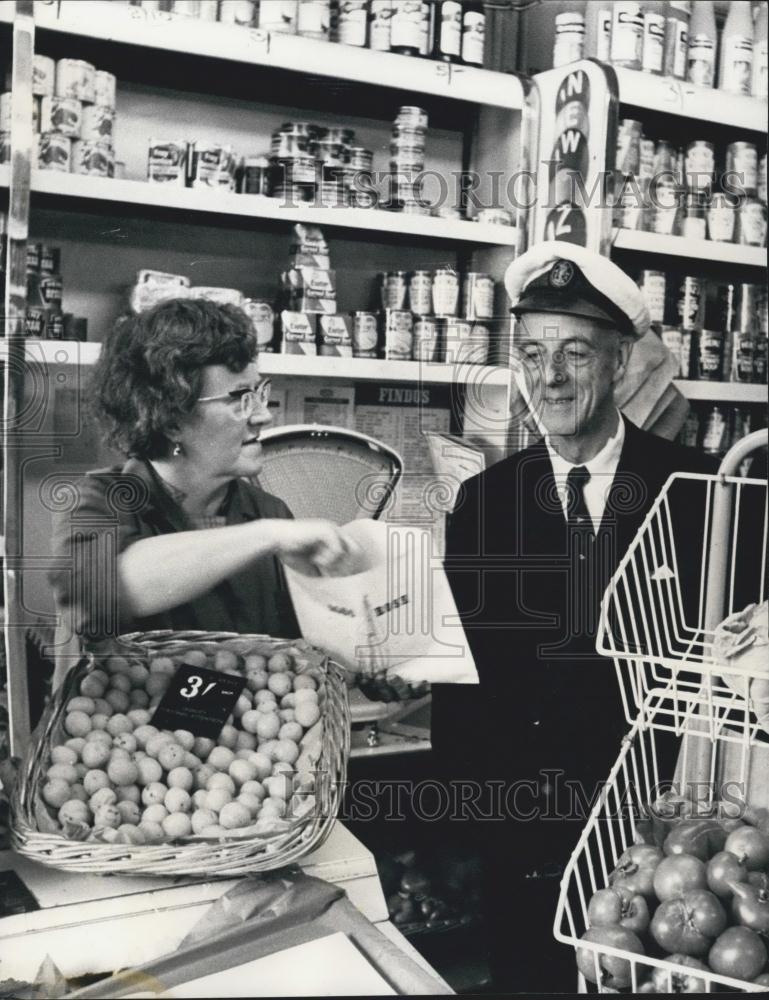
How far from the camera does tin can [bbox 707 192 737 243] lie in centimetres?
221

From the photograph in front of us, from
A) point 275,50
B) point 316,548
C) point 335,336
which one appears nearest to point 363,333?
point 335,336

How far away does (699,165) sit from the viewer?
2189 millimetres

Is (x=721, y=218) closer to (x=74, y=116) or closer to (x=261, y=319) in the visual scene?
(x=261, y=319)

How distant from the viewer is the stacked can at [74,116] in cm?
176

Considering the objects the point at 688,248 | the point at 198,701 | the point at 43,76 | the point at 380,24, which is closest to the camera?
the point at 43,76

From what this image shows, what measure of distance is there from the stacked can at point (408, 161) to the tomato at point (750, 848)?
1167 millimetres

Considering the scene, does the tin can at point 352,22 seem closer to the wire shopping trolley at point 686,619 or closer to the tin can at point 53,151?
the tin can at point 53,151

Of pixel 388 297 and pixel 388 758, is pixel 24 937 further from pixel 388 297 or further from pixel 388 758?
pixel 388 297

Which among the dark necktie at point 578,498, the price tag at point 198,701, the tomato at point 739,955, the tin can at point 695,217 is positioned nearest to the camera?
the tomato at point 739,955

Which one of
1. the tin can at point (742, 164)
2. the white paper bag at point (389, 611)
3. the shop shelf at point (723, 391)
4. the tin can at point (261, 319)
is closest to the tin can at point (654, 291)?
the shop shelf at point (723, 391)

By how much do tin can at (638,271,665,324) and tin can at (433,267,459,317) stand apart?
390 millimetres

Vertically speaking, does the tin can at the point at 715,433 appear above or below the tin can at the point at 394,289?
below

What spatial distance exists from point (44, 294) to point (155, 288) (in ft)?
0.59

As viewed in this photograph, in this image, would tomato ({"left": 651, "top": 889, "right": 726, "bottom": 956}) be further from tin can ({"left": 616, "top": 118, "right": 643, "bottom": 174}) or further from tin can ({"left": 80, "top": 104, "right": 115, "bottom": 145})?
tin can ({"left": 80, "top": 104, "right": 115, "bottom": 145})
